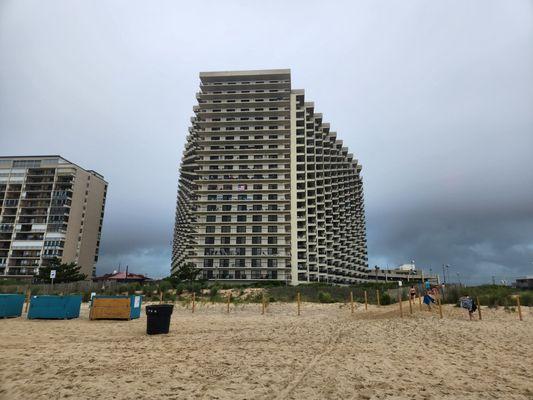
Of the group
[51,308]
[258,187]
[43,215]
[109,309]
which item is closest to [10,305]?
[51,308]

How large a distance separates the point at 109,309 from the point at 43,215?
279 ft

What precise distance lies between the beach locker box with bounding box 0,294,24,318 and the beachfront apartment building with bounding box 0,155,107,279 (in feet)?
239

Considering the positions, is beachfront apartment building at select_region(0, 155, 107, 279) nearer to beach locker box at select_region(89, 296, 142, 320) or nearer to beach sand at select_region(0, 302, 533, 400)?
beach locker box at select_region(89, 296, 142, 320)

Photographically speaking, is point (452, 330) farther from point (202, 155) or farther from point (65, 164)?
point (65, 164)

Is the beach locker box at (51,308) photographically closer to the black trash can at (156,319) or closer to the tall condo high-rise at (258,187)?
the black trash can at (156,319)

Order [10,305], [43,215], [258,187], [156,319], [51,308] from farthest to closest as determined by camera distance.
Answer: [43,215] < [258,187] < [10,305] < [51,308] < [156,319]

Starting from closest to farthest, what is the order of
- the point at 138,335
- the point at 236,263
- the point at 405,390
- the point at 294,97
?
Answer: 1. the point at 405,390
2. the point at 138,335
3. the point at 236,263
4. the point at 294,97

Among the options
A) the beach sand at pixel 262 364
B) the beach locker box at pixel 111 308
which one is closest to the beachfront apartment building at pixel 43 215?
the beach locker box at pixel 111 308

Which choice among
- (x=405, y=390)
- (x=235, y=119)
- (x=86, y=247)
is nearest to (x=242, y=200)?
(x=235, y=119)

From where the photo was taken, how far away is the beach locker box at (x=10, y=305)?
18766mm

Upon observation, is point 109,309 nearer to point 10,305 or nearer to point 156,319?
point 10,305

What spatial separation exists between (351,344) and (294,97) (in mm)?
79561

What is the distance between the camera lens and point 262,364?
8695 mm

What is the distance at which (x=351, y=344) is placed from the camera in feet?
38.7
